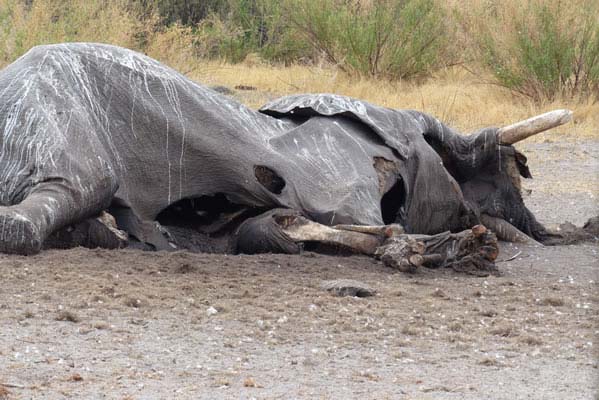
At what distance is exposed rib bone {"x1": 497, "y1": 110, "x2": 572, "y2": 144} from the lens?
26.7 ft

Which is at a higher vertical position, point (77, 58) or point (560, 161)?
point (77, 58)

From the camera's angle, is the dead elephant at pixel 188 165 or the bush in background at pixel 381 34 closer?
the dead elephant at pixel 188 165

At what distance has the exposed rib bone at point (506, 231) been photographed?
27.9 feet

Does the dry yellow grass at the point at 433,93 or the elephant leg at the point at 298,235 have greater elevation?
the elephant leg at the point at 298,235

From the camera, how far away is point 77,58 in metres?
6.80

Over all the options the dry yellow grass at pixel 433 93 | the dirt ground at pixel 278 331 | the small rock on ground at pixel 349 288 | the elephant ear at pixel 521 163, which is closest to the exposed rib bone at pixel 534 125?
the elephant ear at pixel 521 163

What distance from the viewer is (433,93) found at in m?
16.3

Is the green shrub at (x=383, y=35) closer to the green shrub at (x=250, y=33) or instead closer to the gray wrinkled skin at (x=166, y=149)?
the green shrub at (x=250, y=33)

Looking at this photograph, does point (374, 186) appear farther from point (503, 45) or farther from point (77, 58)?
point (503, 45)

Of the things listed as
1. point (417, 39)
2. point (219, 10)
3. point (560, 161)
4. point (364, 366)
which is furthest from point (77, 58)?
point (219, 10)

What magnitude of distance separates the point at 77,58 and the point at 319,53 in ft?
41.6

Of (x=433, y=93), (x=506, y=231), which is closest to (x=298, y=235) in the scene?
(x=506, y=231)

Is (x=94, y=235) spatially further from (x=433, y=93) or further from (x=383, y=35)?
(x=383, y=35)

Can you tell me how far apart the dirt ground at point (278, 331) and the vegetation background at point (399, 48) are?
326 inches
